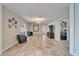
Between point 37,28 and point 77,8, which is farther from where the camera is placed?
point 37,28

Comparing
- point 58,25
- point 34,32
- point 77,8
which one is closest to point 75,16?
point 77,8

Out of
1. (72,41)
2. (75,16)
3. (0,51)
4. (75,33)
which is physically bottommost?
(0,51)

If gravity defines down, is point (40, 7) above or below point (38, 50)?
above

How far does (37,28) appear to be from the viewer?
70.0 feet

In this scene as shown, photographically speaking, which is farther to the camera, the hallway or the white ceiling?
the hallway

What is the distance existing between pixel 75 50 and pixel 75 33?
25.6 inches

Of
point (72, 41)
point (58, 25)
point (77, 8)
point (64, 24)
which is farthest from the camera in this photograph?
point (64, 24)

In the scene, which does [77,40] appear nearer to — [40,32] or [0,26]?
[0,26]

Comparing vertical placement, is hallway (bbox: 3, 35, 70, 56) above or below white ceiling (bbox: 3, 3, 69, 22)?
below

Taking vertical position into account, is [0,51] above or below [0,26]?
below

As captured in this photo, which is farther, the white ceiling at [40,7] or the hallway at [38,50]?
the hallway at [38,50]

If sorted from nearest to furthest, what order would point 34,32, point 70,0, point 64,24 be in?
point 70,0 → point 64,24 → point 34,32

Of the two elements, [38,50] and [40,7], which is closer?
[40,7]

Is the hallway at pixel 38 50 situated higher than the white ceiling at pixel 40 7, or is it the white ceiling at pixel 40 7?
the white ceiling at pixel 40 7
